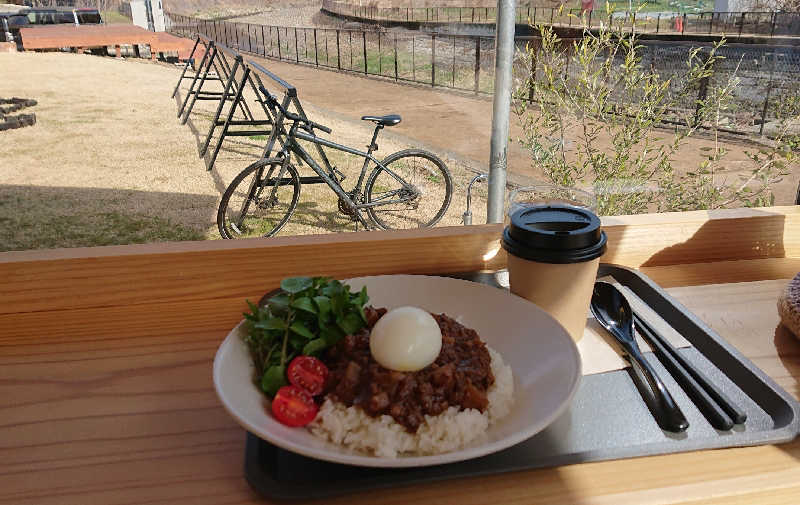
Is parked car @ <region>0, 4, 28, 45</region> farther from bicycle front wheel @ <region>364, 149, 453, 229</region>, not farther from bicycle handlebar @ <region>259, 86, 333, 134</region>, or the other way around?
bicycle front wheel @ <region>364, 149, 453, 229</region>

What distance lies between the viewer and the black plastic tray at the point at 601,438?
12.5 inches

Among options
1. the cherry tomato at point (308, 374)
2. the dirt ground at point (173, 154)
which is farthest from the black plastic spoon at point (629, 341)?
the dirt ground at point (173, 154)

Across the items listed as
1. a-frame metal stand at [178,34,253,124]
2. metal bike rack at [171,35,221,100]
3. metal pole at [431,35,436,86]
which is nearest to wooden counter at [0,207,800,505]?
metal pole at [431,35,436,86]

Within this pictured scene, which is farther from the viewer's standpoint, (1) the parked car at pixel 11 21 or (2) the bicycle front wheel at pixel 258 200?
(1) the parked car at pixel 11 21

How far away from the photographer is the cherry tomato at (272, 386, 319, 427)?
13.4 inches

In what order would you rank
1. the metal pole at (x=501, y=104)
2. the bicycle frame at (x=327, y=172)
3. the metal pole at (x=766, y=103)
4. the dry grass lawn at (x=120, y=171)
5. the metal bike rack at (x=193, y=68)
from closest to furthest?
the metal pole at (x=501, y=104) → the metal pole at (x=766, y=103) → the bicycle frame at (x=327, y=172) → the dry grass lawn at (x=120, y=171) → the metal bike rack at (x=193, y=68)

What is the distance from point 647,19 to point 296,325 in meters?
1.70

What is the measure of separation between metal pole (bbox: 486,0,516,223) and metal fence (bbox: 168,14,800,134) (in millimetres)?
74

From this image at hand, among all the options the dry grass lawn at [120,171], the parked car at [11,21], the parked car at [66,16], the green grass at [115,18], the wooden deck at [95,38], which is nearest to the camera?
the dry grass lawn at [120,171]

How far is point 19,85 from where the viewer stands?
376cm

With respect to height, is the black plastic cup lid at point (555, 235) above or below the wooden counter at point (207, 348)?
above

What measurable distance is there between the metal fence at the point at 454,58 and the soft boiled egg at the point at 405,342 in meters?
1.37

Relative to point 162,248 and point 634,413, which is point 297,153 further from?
point 634,413

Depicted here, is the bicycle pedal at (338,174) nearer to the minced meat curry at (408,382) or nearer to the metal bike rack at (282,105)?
the metal bike rack at (282,105)
